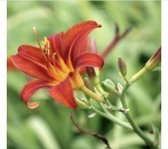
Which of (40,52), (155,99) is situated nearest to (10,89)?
(155,99)

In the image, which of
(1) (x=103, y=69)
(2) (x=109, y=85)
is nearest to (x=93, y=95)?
Answer: (2) (x=109, y=85)

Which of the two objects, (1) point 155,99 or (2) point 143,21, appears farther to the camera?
(2) point 143,21

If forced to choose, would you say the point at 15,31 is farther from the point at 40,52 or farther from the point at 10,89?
the point at 40,52

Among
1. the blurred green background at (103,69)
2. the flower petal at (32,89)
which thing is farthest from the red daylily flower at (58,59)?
the blurred green background at (103,69)

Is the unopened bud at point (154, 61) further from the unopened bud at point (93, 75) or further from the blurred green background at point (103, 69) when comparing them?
the blurred green background at point (103, 69)
